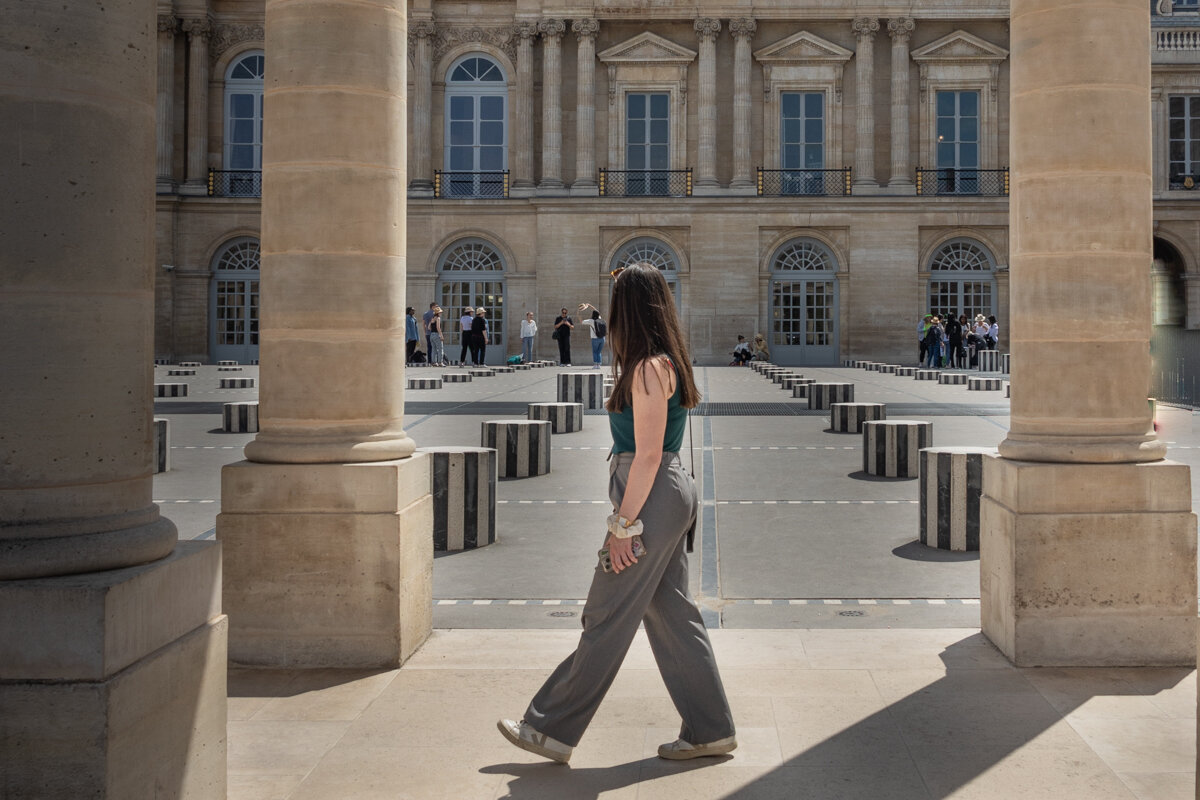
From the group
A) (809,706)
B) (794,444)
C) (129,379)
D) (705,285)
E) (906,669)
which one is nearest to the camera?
(129,379)

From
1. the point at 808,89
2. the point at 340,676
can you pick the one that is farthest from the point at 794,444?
the point at 808,89

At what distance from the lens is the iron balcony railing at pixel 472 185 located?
41562 mm

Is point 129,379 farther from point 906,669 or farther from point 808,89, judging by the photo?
point 808,89

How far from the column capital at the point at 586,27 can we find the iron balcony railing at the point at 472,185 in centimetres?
542

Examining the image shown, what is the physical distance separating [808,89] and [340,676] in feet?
129

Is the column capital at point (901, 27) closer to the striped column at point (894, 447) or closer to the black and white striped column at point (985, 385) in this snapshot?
the black and white striped column at point (985, 385)

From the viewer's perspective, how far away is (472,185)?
41781 millimetres

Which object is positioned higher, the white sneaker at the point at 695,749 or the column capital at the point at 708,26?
the column capital at the point at 708,26

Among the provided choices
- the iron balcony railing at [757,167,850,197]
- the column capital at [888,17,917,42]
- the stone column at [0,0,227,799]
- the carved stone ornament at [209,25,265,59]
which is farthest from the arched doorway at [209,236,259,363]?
the stone column at [0,0,227,799]

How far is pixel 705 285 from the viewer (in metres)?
41.2

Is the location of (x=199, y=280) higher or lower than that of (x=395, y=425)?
higher

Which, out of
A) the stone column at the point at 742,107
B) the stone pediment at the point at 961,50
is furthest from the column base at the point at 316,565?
the stone pediment at the point at 961,50

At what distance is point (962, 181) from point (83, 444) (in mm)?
41591

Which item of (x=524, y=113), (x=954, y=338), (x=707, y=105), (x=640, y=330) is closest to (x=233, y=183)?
(x=524, y=113)
